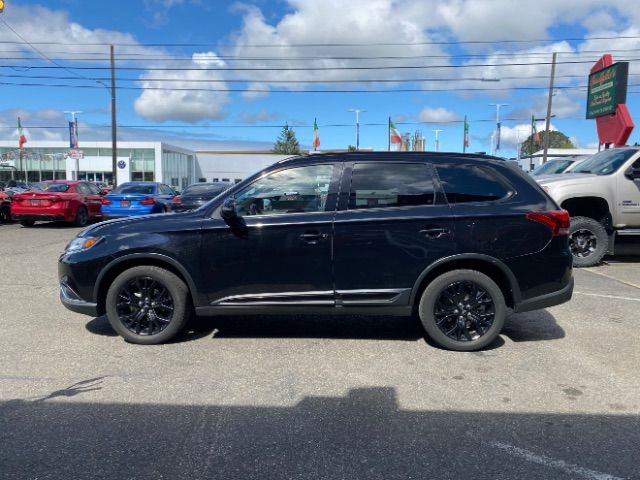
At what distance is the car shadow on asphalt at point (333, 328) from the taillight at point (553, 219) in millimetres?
1170

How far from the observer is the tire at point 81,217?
17.0m

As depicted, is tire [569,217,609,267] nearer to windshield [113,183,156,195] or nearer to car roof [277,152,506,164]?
car roof [277,152,506,164]

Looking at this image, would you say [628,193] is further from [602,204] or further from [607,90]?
[607,90]

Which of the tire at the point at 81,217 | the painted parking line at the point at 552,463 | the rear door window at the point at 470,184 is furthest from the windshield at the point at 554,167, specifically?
the tire at the point at 81,217

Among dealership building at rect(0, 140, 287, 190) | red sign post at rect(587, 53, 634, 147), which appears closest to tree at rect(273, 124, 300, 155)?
dealership building at rect(0, 140, 287, 190)

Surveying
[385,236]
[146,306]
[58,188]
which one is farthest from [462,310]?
[58,188]

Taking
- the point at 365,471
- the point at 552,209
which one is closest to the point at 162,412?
the point at 365,471

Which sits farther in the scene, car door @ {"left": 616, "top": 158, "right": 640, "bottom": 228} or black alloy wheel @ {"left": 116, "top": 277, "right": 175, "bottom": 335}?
car door @ {"left": 616, "top": 158, "right": 640, "bottom": 228}

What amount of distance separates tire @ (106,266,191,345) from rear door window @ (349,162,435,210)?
5.99 ft

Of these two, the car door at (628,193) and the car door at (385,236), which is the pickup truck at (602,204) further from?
the car door at (385,236)

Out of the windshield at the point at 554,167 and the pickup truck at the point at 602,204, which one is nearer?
the pickup truck at the point at 602,204

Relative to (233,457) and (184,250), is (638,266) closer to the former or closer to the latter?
(184,250)

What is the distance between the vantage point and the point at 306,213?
483 centimetres

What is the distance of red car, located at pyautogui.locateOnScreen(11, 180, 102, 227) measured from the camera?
629 inches
